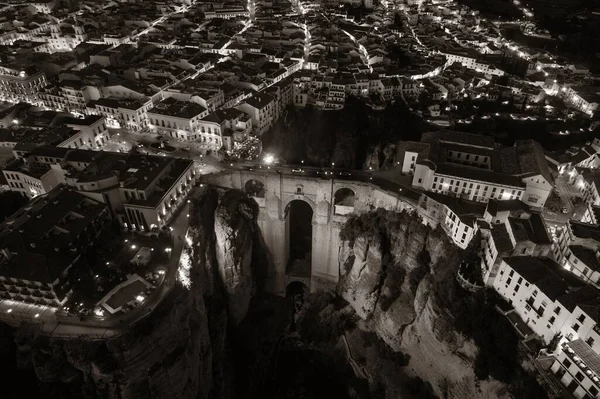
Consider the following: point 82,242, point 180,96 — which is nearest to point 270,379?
point 82,242

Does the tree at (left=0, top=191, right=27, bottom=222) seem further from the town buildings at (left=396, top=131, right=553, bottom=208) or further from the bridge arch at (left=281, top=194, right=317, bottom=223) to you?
the town buildings at (left=396, top=131, right=553, bottom=208)

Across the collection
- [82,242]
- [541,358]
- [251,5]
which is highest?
[251,5]

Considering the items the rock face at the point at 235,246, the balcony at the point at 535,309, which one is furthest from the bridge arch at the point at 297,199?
the balcony at the point at 535,309

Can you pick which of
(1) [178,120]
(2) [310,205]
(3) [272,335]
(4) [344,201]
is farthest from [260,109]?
(3) [272,335]

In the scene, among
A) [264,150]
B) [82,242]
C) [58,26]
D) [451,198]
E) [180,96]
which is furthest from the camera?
[58,26]

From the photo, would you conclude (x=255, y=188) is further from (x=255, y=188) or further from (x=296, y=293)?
(x=296, y=293)

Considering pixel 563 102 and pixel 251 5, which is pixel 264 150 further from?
pixel 251 5
